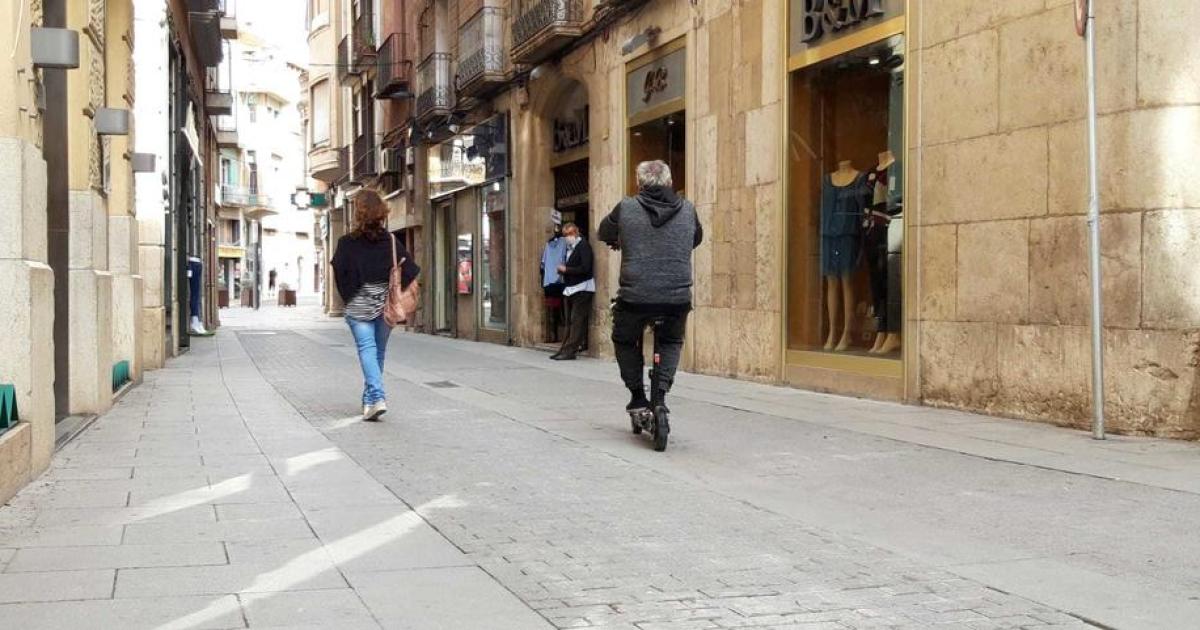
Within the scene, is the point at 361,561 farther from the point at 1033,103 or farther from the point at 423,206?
the point at 423,206

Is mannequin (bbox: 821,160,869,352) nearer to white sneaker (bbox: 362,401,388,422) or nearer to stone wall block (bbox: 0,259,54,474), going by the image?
white sneaker (bbox: 362,401,388,422)

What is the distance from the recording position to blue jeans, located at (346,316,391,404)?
366 inches

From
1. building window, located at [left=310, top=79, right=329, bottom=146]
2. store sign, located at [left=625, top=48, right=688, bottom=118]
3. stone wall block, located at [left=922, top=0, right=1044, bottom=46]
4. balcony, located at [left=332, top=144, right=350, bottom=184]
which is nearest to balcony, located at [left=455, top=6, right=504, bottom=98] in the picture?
store sign, located at [left=625, top=48, right=688, bottom=118]

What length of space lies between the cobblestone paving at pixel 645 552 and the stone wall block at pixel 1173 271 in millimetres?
3623

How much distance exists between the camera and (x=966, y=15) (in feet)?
31.2

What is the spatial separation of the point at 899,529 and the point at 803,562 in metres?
0.83

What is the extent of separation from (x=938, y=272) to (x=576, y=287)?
7475mm

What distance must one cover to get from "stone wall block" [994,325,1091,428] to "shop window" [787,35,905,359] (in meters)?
1.45

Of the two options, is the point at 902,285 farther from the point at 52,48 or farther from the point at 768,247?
the point at 52,48

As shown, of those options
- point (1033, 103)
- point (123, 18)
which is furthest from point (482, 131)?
point (1033, 103)

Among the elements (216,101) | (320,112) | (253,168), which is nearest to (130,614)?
(216,101)

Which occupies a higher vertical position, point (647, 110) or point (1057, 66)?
point (647, 110)

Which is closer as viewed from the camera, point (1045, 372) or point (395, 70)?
point (1045, 372)

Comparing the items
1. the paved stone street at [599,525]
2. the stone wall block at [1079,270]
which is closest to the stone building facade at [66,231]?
the paved stone street at [599,525]
